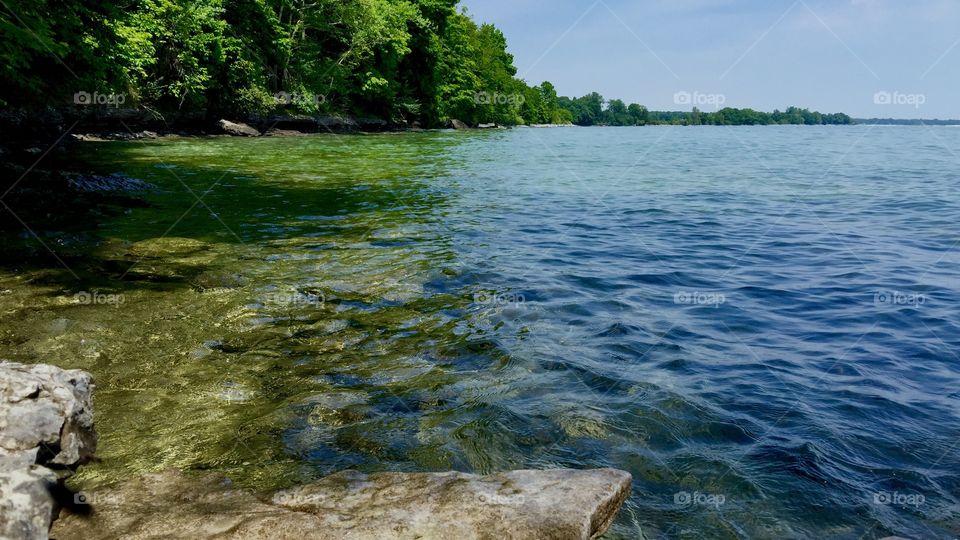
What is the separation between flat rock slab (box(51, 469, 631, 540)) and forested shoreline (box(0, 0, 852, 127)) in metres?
13.7

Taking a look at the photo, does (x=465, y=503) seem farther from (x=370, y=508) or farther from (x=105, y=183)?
(x=105, y=183)

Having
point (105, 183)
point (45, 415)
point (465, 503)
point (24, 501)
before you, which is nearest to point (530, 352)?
point (465, 503)

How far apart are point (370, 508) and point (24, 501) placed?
182 centimetres

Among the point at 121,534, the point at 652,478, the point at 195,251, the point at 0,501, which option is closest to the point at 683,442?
the point at 652,478

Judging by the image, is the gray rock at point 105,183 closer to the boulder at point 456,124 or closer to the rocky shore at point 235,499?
the rocky shore at point 235,499

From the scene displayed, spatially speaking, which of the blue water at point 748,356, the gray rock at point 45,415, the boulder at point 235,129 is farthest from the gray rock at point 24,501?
the boulder at point 235,129

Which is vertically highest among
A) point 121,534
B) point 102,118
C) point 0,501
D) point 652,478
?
point 102,118

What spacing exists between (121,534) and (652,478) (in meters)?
3.63

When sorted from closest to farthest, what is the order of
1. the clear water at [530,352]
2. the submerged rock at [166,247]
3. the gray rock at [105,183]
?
the clear water at [530,352] → the submerged rock at [166,247] → the gray rock at [105,183]

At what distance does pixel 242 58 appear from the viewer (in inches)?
1794

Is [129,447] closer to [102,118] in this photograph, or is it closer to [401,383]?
[401,383]

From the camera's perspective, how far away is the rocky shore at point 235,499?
3301 mm

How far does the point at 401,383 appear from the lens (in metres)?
5.98

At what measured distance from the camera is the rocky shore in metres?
3.30
